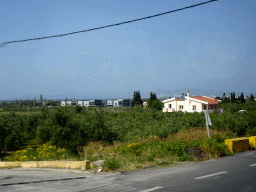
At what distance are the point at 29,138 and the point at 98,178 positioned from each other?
42.0 metres

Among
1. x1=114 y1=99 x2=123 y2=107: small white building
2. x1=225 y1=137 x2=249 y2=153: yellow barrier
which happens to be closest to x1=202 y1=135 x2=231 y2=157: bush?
x1=225 y1=137 x2=249 y2=153: yellow barrier

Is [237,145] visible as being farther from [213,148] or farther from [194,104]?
[194,104]

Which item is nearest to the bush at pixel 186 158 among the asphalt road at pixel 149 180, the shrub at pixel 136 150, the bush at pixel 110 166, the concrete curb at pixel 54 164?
the asphalt road at pixel 149 180

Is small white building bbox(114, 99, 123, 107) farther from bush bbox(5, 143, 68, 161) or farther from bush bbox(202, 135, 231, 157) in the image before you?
bush bbox(202, 135, 231, 157)

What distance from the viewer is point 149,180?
7.64m

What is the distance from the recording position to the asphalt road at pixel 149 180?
683 centimetres

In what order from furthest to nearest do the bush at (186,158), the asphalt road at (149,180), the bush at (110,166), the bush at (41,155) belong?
the bush at (41,155), the bush at (186,158), the bush at (110,166), the asphalt road at (149,180)

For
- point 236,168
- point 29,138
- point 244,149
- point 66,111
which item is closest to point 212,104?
point 29,138

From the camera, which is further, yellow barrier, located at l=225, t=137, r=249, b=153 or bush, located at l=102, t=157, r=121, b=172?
yellow barrier, located at l=225, t=137, r=249, b=153

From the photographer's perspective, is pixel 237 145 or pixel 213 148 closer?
pixel 213 148

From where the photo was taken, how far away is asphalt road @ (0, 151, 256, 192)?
6832mm

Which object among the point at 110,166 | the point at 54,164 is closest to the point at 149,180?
the point at 110,166

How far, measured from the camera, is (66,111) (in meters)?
26.0

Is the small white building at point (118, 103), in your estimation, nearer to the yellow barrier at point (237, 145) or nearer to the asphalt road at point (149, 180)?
the yellow barrier at point (237, 145)
